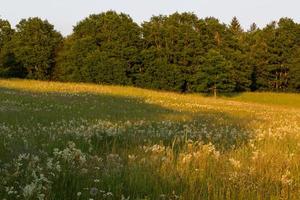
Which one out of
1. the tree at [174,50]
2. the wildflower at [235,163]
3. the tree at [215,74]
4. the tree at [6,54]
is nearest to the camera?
the wildflower at [235,163]

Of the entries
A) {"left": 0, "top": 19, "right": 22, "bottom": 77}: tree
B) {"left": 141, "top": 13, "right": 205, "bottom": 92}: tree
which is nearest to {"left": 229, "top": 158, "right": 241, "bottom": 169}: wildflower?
{"left": 141, "top": 13, "right": 205, "bottom": 92}: tree

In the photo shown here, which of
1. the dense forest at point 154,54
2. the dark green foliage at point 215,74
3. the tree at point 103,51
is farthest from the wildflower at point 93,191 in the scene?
the tree at point 103,51

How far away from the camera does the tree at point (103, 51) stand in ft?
278

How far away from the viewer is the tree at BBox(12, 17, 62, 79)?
284 feet

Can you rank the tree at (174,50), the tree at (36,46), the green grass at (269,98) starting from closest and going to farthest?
1. the green grass at (269,98)
2. the tree at (174,50)
3. the tree at (36,46)

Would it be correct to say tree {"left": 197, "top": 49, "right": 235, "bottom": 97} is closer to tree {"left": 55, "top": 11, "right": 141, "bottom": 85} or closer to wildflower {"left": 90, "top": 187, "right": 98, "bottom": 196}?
tree {"left": 55, "top": 11, "right": 141, "bottom": 85}

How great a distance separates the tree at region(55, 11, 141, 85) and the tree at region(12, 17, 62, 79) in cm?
191

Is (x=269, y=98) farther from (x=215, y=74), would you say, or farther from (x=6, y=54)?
(x=6, y=54)

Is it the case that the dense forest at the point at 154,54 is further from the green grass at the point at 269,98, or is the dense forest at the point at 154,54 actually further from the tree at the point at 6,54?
the green grass at the point at 269,98

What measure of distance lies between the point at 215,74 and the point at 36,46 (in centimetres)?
2984

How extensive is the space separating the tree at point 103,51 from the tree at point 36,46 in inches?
75.4

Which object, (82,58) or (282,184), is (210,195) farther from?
(82,58)

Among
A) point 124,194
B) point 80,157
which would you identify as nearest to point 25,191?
point 124,194

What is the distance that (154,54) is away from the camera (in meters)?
86.8
